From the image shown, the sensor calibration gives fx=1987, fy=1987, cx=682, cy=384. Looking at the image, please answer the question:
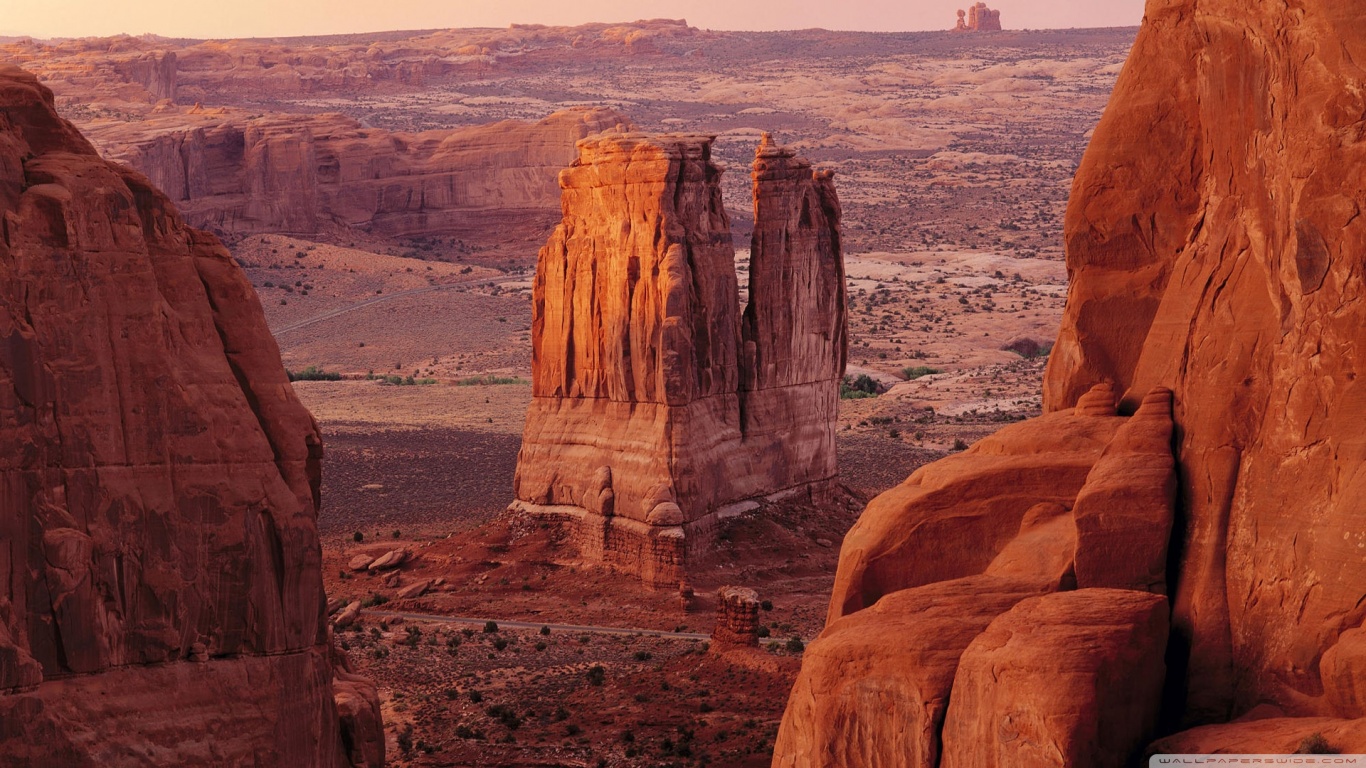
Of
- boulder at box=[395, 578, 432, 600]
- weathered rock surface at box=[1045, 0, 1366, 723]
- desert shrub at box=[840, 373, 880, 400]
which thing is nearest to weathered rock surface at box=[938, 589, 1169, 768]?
weathered rock surface at box=[1045, 0, 1366, 723]

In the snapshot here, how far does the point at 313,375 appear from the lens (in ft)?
304

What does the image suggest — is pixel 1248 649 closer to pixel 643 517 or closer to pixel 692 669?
pixel 692 669

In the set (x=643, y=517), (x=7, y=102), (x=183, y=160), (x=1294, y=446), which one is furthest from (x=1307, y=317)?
(x=183, y=160)

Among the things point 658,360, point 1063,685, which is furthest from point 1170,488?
point 658,360

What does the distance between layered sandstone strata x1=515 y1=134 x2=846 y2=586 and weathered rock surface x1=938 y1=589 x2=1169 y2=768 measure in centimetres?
→ 2707

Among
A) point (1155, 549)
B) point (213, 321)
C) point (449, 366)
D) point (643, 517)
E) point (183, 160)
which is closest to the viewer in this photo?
point (1155, 549)

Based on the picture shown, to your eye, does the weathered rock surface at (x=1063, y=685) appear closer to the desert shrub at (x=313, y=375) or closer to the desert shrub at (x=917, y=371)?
the desert shrub at (x=917, y=371)

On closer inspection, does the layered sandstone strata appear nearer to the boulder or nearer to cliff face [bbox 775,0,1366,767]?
the boulder

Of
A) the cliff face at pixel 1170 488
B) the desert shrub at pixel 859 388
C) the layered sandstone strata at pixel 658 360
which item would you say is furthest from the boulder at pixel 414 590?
the desert shrub at pixel 859 388

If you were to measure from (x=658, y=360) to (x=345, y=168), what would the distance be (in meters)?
71.3

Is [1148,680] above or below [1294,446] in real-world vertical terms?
below

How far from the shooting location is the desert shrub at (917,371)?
88.6 meters

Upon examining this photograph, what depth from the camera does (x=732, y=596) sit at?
37.1 metres

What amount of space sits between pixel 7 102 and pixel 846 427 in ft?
188
